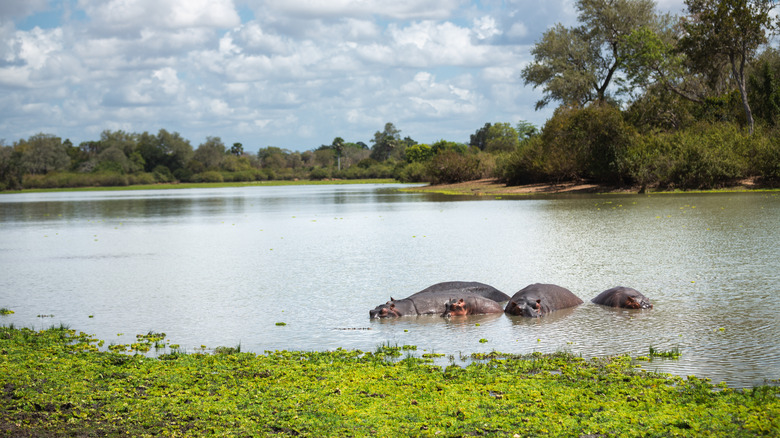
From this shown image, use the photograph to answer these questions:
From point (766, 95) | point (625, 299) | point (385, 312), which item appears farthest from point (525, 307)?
point (766, 95)

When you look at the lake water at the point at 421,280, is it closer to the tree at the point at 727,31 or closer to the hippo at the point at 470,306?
the hippo at the point at 470,306

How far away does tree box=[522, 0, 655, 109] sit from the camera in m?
56.4

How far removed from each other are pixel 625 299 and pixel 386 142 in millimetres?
159044

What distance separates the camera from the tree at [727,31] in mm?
42062

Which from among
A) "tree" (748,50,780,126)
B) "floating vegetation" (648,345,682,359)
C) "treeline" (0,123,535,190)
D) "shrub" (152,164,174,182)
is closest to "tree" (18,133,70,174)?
"treeline" (0,123,535,190)

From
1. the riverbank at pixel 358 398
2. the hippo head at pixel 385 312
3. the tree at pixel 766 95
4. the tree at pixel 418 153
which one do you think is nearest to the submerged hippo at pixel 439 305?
the hippo head at pixel 385 312

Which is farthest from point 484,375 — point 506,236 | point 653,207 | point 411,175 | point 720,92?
point 411,175

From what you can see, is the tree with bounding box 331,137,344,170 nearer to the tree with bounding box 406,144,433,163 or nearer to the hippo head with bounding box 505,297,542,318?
the tree with bounding box 406,144,433,163

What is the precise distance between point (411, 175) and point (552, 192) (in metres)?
47.5

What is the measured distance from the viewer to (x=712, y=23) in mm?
43250

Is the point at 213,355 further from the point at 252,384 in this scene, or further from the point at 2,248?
the point at 2,248

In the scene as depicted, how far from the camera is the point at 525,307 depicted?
430 inches

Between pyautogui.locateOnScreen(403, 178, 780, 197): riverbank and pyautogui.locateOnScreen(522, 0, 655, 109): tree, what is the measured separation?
8985 mm

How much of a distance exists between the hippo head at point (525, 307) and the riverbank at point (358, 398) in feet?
8.39
